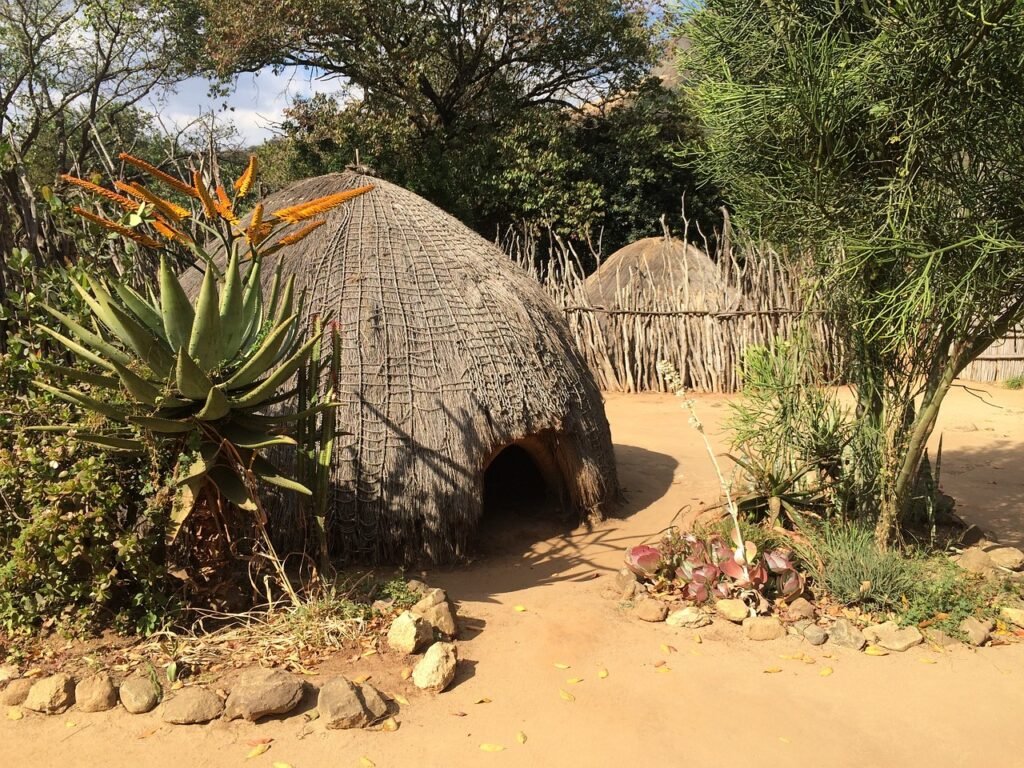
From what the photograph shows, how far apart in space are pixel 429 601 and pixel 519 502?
99.3 inches

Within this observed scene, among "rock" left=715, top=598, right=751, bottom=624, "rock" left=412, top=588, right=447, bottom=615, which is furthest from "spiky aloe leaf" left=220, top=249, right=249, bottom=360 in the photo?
"rock" left=715, top=598, right=751, bottom=624

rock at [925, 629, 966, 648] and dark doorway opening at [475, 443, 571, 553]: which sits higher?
dark doorway opening at [475, 443, 571, 553]

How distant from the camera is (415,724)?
11.0 feet

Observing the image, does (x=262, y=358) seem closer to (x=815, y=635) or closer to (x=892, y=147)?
(x=815, y=635)

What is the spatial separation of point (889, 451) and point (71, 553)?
175 inches

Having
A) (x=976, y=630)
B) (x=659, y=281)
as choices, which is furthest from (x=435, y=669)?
(x=659, y=281)

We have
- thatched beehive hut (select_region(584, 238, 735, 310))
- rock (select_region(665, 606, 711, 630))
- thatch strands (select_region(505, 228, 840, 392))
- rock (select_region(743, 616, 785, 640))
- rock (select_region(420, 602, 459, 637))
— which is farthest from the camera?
thatched beehive hut (select_region(584, 238, 735, 310))

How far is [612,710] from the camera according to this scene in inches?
140

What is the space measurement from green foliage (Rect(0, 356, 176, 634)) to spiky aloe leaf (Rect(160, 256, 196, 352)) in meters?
0.68

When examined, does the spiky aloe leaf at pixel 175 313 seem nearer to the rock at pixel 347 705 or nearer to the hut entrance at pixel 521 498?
the rock at pixel 347 705

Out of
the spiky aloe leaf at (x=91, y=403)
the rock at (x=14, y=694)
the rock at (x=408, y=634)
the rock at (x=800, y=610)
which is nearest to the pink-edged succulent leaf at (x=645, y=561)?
the rock at (x=800, y=610)

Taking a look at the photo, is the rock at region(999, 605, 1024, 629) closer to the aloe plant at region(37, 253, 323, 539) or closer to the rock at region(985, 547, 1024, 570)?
the rock at region(985, 547, 1024, 570)

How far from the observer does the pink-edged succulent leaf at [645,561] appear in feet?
15.5

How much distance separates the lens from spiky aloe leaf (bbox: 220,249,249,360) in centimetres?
364
